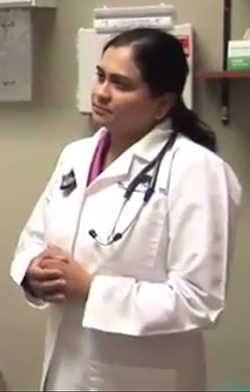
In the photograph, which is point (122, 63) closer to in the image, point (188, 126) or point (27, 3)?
point (188, 126)

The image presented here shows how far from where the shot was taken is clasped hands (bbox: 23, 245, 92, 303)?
1.69 m

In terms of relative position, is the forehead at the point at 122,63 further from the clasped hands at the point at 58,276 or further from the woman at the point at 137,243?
the clasped hands at the point at 58,276

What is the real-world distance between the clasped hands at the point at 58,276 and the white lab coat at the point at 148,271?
0.03 m

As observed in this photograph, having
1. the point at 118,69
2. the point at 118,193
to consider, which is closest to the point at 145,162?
the point at 118,193

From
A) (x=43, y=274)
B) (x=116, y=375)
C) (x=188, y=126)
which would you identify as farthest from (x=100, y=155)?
(x=116, y=375)

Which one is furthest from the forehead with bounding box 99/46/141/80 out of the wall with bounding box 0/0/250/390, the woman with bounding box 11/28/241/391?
the wall with bounding box 0/0/250/390

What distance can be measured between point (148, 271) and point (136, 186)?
180 mm

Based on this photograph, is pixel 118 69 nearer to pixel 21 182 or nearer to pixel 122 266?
pixel 122 266

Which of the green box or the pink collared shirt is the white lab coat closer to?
the pink collared shirt

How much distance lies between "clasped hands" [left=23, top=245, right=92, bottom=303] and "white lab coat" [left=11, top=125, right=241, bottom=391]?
30 mm

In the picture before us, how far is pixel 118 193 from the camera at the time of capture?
1.75 meters

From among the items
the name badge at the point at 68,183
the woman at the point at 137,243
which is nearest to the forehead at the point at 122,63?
the woman at the point at 137,243

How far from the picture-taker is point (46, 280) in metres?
1.73

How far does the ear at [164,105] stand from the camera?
1.78 m
